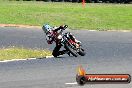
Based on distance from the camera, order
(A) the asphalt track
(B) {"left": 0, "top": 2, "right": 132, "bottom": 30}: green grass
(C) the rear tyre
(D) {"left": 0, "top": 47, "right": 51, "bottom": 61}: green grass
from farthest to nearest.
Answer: (B) {"left": 0, "top": 2, "right": 132, "bottom": 30}: green grass → (D) {"left": 0, "top": 47, "right": 51, "bottom": 61}: green grass → (C) the rear tyre → (A) the asphalt track

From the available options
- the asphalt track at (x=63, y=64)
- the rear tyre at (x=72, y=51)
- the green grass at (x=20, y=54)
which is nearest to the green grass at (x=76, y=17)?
the asphalt track at (x=63, y=64)

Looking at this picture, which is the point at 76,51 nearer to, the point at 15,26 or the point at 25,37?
the point at 25,37

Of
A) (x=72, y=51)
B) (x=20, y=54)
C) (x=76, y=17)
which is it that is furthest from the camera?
(x=76, y=17)

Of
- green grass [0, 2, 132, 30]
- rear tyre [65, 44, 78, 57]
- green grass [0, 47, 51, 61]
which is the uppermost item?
rear tyre [65, 44, 78, 57]

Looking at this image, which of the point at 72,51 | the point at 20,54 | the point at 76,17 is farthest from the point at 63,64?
the point at 76,17

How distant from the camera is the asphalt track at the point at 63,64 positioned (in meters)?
11.0

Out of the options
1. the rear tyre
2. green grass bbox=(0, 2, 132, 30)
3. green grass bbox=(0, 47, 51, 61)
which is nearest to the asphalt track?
the rear tyre

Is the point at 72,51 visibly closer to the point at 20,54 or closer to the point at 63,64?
the point at 63,64

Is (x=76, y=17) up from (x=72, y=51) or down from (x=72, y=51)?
down

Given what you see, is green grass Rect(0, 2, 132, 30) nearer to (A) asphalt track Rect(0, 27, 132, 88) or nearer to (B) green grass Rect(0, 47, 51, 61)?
(A) asphalt track Rect(0, 27, 132, 88)

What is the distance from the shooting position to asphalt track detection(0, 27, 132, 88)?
1101cm

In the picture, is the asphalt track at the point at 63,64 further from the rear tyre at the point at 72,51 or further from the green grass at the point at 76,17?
the green grass at the point at 76,17

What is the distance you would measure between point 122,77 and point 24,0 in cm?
4636

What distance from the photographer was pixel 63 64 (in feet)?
46.7
